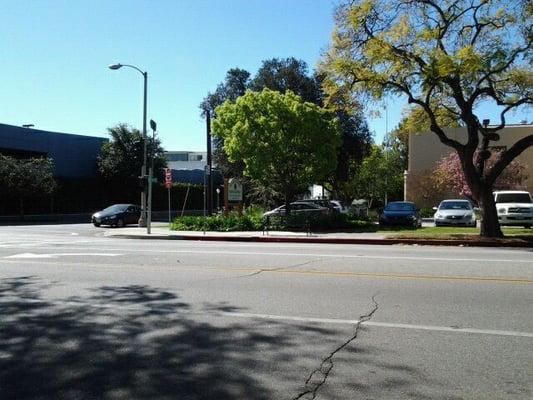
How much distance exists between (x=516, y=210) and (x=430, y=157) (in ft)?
80.9

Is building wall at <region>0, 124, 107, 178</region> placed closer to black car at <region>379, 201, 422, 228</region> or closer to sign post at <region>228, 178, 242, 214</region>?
sign post at <region>228, 178, 242, 214</region>

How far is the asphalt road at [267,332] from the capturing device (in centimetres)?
502

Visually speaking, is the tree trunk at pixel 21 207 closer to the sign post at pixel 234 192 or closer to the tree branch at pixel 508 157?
the sign post at pixel 234 192

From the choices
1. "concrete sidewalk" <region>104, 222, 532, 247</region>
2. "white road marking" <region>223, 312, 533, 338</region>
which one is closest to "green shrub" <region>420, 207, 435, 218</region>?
"concrete sidewalk" <region>104, 222, 532, 247</region>

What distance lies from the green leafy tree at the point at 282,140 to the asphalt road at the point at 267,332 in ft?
52.1

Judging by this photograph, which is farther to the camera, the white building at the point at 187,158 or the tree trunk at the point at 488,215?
the white building at the point at 187,158

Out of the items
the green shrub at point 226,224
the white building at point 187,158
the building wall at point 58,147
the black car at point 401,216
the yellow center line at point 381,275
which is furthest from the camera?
the white building at point 187,158

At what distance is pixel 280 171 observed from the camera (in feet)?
93.1

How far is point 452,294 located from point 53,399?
620 centimetres

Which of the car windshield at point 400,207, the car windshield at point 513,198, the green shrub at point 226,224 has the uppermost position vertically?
the car windshield at point 513,198

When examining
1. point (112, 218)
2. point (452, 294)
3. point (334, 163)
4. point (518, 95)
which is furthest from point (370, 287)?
point (112, 218)

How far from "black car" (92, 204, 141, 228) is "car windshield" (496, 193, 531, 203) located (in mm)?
20833

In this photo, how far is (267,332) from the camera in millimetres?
6730

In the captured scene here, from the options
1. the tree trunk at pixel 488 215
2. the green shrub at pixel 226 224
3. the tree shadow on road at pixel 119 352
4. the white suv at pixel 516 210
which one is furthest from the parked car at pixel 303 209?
the tree shadow on road at pixel 119 352
